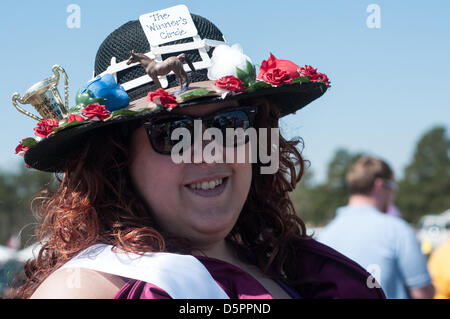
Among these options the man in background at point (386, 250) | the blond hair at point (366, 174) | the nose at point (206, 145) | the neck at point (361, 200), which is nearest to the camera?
the nose at point (206, 145)

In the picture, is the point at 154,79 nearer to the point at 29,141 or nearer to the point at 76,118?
the point at 76,118

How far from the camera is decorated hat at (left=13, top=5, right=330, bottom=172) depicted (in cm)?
164

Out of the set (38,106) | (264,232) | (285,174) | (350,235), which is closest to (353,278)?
(264,232)

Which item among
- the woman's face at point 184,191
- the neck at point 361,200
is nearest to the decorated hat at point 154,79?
the woman's face at point 184,191

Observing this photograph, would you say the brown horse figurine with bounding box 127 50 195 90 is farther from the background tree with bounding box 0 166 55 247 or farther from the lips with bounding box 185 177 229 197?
the background tree with bounding box 0 166 55 247

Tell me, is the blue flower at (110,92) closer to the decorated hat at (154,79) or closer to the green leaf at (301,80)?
the decorated hat at (154,79)

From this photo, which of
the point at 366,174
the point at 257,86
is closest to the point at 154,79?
the point at 257,86

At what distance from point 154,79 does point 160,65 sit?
6cm

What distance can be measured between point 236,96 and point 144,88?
1.10 feet

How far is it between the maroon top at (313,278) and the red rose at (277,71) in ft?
2.32

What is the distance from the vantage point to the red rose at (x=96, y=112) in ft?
5.32

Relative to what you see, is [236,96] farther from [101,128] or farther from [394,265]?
[394,265]

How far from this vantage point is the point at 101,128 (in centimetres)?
179

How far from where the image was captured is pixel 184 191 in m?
1.72
